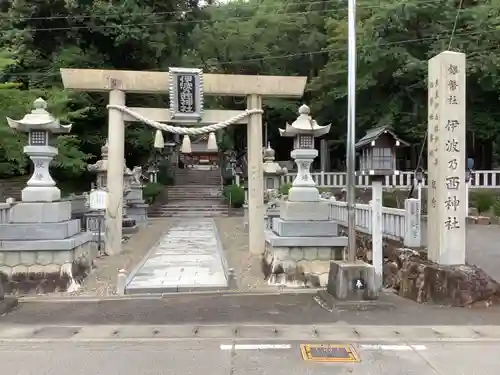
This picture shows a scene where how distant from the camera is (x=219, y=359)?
549cm

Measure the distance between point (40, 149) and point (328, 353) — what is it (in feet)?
24.1

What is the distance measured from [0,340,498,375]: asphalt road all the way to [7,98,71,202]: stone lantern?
13.5 feet

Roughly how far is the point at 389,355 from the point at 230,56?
91.4 ft

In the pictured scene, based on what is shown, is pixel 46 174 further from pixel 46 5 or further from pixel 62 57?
pixel 46 5

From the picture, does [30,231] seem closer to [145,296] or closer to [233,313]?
[145,296]

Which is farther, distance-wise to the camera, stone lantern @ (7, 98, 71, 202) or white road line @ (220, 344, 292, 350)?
stone lantern @ (7, 98, 71, 202)

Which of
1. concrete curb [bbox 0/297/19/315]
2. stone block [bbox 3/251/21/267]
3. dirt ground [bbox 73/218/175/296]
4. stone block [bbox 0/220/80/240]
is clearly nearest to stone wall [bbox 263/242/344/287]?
dirt ground [bbox 73/218/175/296]

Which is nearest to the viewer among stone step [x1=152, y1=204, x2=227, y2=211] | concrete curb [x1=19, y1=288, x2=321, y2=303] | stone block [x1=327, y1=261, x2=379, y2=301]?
stone block [x1=327, y1=261, x2=379, y2=301]

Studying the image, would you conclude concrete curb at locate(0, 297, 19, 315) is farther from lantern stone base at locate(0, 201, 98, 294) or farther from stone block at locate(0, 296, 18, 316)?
lantern stone base at locate(0, 201, 98, 294)

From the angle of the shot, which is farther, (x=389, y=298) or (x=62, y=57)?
(x=62, y=57)

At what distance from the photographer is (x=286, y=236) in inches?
391

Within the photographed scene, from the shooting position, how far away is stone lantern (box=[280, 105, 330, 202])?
10211mm

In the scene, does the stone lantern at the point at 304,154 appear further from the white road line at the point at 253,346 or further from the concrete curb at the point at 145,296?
the white road line at the point at 253,346

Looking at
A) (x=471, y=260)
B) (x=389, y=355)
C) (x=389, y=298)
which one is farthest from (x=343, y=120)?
(x=389, y=355)
